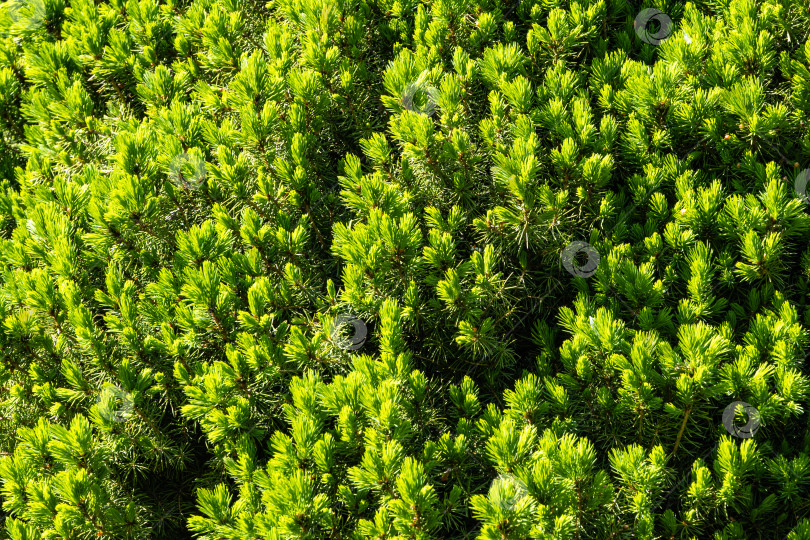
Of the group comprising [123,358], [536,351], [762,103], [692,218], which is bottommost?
[536,351]

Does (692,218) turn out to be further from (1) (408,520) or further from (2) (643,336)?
(1) (408,520)

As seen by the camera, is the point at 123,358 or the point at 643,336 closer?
the point at 643,336

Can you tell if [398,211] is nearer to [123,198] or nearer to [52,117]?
[123,198]

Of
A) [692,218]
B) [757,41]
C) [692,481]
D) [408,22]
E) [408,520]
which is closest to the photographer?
[408,520]

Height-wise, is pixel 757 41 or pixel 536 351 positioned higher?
pixel 757 41

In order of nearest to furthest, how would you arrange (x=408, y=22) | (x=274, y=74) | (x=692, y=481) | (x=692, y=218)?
1. (x=692, y=481)
2. (x=692, y=218)
3. (x=274, y=74)
4. (x=408, y=22)

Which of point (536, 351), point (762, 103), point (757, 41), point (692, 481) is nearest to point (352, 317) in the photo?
point (536, 351)

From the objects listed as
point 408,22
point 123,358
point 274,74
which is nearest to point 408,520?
point 123,358
